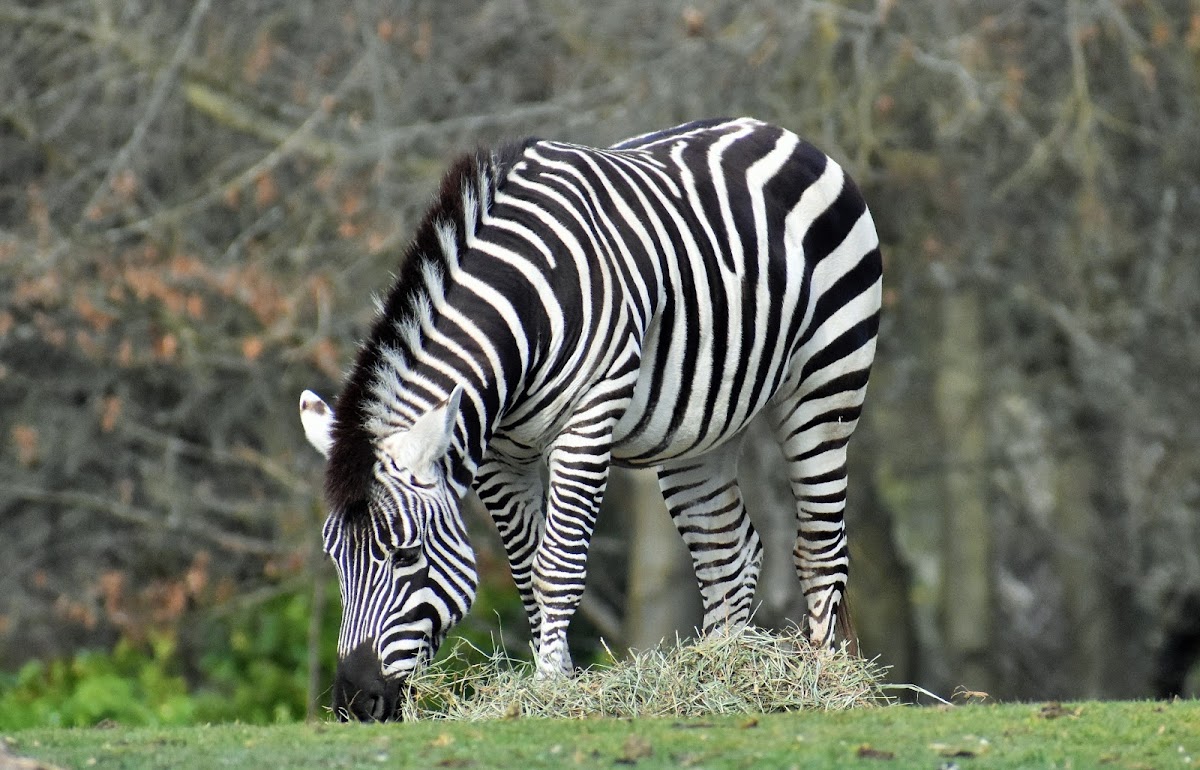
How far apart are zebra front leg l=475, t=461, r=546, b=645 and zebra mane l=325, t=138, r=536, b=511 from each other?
2.93 feet

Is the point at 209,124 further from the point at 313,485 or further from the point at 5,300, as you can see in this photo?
the point at 313,485

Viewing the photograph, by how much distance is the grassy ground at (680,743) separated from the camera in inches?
188

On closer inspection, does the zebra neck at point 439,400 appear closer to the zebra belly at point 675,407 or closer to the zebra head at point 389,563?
the zebra head at point 389,563

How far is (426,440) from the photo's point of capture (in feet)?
17.7

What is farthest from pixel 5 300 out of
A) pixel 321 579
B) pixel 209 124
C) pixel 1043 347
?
pixel 1043 347

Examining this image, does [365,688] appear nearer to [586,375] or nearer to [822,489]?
[586,375]

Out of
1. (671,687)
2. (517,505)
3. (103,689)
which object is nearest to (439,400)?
(517,505)

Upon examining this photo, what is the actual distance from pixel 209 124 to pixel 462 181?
8.65m

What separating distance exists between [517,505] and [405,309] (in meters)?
1.06

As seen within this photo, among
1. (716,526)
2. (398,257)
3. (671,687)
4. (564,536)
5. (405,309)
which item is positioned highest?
(398,257)

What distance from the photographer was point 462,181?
601 centimetres

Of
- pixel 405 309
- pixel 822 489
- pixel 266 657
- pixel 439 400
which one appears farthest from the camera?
pixel 266 657

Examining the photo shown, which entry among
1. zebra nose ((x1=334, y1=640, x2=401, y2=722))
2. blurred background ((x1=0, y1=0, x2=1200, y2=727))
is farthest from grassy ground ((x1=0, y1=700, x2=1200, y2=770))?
blurred background ((x1=0, y1=0, x2=1200, y2=727))

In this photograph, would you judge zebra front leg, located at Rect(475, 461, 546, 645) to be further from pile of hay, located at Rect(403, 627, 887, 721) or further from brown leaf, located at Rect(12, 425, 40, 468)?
brown leaf, located at Rect(12, 425, 40, 468)
